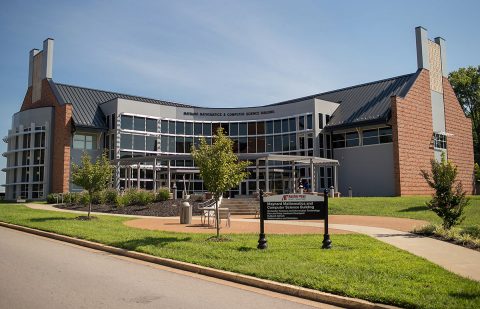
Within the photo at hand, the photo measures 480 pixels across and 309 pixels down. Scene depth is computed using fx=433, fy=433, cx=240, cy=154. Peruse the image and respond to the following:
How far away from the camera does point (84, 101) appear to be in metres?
42.8

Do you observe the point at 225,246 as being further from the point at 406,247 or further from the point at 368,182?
the point at 368,182

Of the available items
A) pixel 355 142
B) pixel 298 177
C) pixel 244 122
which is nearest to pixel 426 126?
pixel 355 142

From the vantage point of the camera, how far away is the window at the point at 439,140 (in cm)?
3966

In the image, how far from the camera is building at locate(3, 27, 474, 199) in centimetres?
3650

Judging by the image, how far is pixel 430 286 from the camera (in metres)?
7.07

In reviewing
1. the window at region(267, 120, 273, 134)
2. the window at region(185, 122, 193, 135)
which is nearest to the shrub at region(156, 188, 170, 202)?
the window at region(185, 122, 193, 135)

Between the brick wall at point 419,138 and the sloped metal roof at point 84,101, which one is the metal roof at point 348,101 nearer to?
the sloped metal roof at point 84,101

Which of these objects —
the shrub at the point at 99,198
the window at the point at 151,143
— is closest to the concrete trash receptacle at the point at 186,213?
the shrub at the point at 99,198

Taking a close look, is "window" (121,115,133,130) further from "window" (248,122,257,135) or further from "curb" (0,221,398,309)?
"curb" (0,221,398,309)

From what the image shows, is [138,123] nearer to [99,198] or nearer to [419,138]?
[99,198]

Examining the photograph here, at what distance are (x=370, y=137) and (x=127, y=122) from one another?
22178mm

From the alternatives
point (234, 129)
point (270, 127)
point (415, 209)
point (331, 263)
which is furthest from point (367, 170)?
point (331, 263)

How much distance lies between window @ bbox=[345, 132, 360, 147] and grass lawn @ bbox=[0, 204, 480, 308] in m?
25.6

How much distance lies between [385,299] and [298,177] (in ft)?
110
